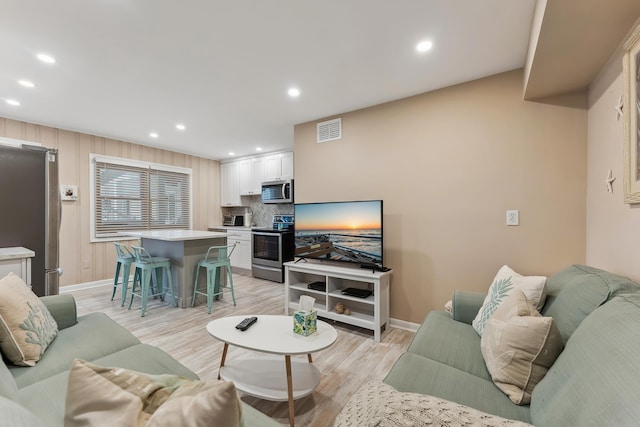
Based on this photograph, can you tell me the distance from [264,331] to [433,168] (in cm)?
217

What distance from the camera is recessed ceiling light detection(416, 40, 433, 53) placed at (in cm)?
199

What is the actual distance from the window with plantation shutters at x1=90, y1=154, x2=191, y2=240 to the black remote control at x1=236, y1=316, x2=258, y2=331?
13.1ft

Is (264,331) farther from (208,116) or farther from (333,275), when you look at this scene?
(208,116)

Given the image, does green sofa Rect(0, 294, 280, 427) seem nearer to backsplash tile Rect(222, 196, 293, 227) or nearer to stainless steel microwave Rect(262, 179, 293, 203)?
stainless steel microwave Rect(262, 179, 293, 203)


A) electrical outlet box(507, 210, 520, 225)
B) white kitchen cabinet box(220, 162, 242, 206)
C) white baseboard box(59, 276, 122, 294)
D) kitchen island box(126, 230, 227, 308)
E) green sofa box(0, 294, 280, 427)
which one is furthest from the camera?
white kitchen cabinet box(220, 162, 242, 206)

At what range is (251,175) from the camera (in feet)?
18.9

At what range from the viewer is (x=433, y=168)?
8.92 feet

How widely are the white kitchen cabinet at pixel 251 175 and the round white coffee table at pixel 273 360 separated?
402 cm

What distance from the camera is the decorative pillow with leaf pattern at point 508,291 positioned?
1595 mm

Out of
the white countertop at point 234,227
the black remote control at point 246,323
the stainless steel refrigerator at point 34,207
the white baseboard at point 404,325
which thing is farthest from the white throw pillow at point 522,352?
the white countertop at point 234,227

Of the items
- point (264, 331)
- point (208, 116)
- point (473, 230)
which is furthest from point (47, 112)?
point (473, 230)

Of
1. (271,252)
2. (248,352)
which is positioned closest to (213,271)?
(248,352)

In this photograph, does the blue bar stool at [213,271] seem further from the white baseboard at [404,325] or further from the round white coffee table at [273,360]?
the white baseboard at [404,325]

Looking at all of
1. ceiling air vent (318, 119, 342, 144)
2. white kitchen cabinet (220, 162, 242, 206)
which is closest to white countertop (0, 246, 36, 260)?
ceiling air vent (318, 119, 342, 144)
